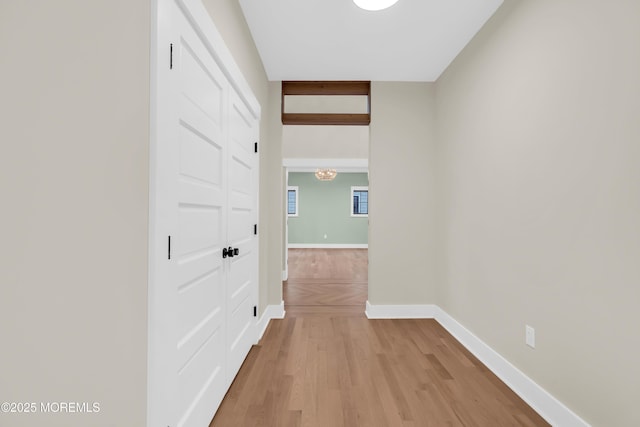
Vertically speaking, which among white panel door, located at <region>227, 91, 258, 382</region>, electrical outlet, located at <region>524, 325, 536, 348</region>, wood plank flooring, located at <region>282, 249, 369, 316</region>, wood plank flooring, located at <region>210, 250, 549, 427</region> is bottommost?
wood plank flooring, located at <region>282, 249, 369, 316</region>

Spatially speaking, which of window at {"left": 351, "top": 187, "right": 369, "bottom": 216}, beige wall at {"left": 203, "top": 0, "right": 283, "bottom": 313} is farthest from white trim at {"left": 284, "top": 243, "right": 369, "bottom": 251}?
beige wall at {"left": 203, "top": 0, "right": 283, "bottom": 313}

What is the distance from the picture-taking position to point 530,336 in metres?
1.88

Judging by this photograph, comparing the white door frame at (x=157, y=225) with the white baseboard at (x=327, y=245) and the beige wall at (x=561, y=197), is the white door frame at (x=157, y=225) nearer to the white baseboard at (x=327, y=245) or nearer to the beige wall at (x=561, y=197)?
the beige wall at (x=561, y=197)

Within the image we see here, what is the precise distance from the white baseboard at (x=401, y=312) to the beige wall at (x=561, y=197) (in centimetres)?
77

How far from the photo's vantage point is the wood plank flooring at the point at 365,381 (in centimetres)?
170

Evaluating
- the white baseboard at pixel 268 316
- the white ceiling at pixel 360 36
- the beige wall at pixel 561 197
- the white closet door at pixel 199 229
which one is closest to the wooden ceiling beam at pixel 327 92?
the white ceiling at pixel 360 36

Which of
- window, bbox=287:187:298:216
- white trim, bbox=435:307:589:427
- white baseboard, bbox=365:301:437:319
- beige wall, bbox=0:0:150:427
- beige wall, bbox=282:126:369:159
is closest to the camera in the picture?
beige wall, bbox=0:0:150:427

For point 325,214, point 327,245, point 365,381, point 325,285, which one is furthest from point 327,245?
point 365,381

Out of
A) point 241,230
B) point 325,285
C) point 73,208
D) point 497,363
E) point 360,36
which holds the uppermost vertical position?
point 360,36

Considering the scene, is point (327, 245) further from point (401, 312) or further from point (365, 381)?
point (365, 381)

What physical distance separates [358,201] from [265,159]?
7414 mm

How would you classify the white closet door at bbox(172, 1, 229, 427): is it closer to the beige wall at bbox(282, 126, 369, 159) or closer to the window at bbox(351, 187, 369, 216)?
the beige wall at bbox(282, 126, 369, 159)

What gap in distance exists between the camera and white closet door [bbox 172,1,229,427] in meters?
1.27

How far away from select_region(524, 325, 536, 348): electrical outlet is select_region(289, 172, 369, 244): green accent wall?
8257mm
